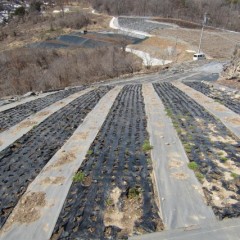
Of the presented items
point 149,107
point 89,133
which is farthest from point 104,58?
point 89,133

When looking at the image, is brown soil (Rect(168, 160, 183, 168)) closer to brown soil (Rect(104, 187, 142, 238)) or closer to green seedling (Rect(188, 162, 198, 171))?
green seedling (Rect(188, 162, 198, 171))

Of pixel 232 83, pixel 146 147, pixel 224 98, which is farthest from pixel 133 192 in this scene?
pixel 232 83

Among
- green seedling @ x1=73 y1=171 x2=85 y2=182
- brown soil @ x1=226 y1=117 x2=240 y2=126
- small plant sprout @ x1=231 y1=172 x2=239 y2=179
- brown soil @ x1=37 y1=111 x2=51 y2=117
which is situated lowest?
brown soil @ x1=37 y1=111 x2=51 y2=117

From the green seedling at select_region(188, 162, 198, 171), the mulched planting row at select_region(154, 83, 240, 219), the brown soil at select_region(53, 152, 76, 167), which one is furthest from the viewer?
the brown soil at select_region(53, 152, 76, 167)

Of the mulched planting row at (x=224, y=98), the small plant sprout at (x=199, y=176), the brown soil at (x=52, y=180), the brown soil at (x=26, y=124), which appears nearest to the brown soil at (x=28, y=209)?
the brown soil at (x=52, y=180)

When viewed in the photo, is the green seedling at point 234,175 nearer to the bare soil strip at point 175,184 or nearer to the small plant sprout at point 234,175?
the small plant sprout at point 234,175

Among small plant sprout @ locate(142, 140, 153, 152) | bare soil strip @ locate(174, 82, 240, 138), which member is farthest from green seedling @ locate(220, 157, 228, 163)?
small plant sprout @ locate(142, 140, 153, 152)
